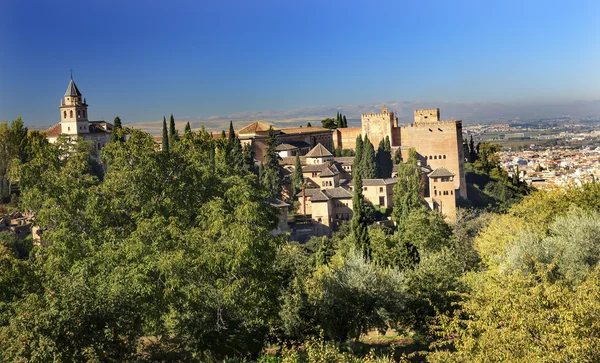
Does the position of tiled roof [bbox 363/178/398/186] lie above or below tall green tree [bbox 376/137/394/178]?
below

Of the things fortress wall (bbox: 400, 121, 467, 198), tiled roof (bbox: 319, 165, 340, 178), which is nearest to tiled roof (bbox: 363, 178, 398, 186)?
tiled roof (bbox: 319, 165, 340, 178)

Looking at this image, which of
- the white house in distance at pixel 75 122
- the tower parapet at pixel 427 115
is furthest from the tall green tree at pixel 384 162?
the white house in distance at pixel 75 122

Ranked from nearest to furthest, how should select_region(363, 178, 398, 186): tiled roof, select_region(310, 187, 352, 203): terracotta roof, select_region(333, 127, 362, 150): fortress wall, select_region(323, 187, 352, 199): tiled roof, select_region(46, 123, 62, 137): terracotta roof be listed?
select_region(310, 187, 352, 203): terracotta roof < select_region(323, 187, 352, 199): tiled roof < select_region(363, 178, 398, 186): tiled roof < select_region(46, 123, 62, 137): terracotta roof < select_region(333, 127, 362, 150): fortress wall

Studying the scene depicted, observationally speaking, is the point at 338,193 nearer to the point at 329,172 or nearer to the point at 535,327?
the point at 329,172

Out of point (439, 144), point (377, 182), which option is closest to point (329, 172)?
point (377, 182)

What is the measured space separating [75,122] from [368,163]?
23673 millimetres

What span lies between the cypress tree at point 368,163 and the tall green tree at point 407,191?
12.4 feet

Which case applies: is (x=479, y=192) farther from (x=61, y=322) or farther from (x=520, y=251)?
(x=61, y=322)

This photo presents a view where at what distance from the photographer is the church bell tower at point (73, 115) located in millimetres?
52219

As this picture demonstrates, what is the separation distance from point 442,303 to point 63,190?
10602mm

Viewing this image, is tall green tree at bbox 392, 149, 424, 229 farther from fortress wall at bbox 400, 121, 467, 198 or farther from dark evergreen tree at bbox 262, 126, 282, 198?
dark evergreen tree at bbox 262, 126, 282, 198

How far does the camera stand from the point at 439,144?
5756 cm

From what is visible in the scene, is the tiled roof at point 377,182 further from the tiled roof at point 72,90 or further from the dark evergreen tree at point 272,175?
the tiled roof at point 72,90

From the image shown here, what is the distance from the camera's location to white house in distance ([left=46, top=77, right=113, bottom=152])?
52281 millimetres
